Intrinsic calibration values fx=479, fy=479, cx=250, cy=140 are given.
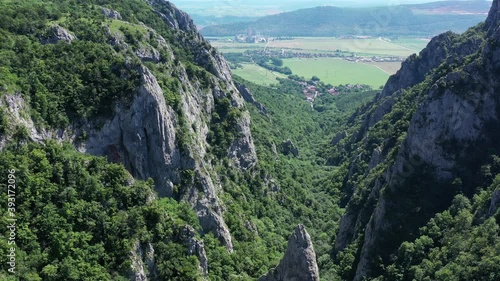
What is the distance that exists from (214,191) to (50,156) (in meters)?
30.9

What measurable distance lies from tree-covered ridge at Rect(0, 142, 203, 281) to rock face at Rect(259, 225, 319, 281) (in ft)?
41.0

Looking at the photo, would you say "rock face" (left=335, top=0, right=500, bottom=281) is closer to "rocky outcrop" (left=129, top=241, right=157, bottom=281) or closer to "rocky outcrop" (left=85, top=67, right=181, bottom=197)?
"rocky outcrop" (left=129, top=241, right=157, bottom=281)

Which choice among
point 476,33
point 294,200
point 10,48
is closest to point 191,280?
point 10,48

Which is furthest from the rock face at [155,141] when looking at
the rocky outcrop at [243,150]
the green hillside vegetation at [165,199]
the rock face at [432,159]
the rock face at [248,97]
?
the rock face at [248,97]

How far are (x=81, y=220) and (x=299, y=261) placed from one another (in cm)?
2847

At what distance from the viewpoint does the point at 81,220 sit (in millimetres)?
57719

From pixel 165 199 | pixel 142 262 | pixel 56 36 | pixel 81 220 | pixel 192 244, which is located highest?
pixel 56 36

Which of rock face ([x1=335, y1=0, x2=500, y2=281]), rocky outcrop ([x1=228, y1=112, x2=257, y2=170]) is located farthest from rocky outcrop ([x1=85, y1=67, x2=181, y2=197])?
rock face ([x1=335, y1=0, x2=500, y2=281])

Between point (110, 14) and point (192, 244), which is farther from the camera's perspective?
point (110, 14)

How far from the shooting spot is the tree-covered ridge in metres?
52.9

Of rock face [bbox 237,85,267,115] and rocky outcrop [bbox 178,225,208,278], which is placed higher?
rock face [bbox 237,85,267,115]

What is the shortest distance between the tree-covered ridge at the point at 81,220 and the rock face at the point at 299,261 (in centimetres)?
1249

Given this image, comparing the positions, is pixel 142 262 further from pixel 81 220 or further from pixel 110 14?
pixel 110 14

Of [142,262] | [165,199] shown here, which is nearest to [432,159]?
[165,199]
